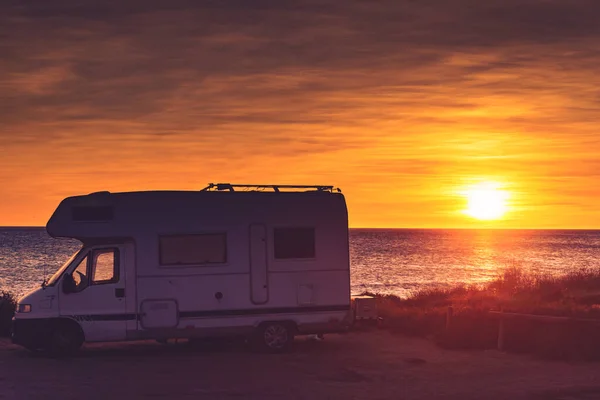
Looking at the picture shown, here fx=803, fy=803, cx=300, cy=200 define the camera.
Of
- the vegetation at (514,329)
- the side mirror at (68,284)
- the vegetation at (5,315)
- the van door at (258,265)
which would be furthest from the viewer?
the vegetation at (5,315)

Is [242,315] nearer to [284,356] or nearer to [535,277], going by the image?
[284,356]

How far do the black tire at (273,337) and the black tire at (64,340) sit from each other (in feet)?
12.2

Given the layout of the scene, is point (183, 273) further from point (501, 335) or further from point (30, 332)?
point (501, 335)

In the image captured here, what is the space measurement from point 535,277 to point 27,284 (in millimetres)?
34623

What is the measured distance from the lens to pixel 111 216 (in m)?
16.6

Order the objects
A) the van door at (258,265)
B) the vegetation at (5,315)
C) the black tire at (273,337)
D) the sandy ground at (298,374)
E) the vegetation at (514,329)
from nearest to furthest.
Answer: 1. the sandy ground at (298,374)
2. the vegetation at (514,329)
3. the van door at (258,265)
4. the black tire at (273,337)
5. the vegetation at (5,315)

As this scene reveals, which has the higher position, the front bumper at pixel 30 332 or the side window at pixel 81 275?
the side window at pixel 81 275

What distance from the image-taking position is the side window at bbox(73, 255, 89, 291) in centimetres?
1669

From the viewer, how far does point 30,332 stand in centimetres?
1652

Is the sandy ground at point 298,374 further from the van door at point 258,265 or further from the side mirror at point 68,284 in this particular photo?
the side mirror at point 68,284

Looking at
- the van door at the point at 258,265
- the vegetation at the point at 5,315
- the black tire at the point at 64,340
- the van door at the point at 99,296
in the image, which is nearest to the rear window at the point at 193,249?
the van door at the point at 258,265

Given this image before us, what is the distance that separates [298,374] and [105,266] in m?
5.07

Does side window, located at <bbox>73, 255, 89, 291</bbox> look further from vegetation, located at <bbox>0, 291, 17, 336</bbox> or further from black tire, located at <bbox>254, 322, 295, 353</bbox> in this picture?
vegetation, located at <bbox>0, 291, 17, 336</bbox>

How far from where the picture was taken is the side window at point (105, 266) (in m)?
16.7
